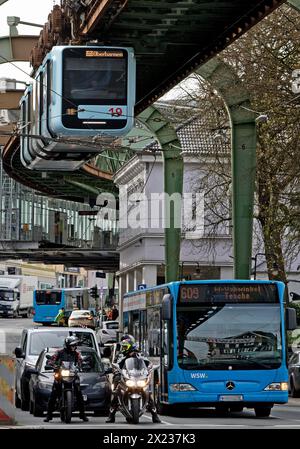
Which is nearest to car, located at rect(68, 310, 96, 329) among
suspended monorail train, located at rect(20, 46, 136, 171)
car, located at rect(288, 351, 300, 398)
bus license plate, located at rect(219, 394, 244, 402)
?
car, located at rect(288, 351, 300, 398)

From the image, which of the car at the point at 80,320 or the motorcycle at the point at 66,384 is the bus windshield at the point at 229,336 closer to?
the motorcycle at the point at 66,384

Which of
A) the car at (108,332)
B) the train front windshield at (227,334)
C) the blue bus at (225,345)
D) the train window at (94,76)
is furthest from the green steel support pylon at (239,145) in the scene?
the car at (108,332)

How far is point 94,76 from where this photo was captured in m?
33.5

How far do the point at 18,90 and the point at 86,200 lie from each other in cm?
3967

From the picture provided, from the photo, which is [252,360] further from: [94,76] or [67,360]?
[94,76]

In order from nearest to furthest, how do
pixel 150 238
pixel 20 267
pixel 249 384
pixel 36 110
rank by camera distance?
pixel 249 384 → pixel 36 110 → pixel 150 238 → pixel 20 267

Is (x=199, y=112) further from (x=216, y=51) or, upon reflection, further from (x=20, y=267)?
(x=20, y=267)

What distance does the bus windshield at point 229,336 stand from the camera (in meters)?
23.8

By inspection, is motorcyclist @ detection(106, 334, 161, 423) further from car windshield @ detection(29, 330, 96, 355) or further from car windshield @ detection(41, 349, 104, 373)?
car windshield @ detection(29, 330, 96, 355)

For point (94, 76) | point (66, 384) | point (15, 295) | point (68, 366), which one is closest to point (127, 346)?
point (68, 366)

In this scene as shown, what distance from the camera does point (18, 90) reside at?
61.0 metres

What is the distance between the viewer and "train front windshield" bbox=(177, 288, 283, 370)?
23766mm
